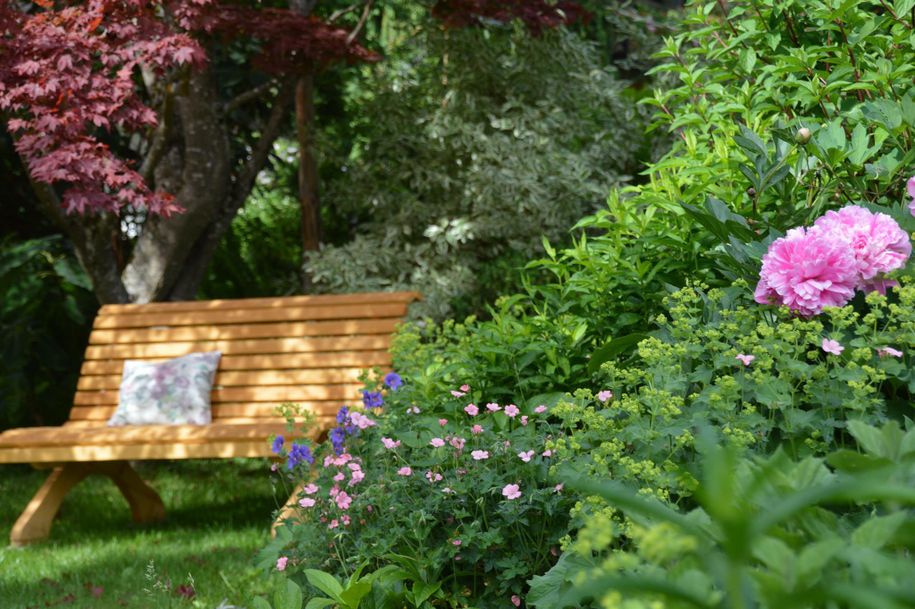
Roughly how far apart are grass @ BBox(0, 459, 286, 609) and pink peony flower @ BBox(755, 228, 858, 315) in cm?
132

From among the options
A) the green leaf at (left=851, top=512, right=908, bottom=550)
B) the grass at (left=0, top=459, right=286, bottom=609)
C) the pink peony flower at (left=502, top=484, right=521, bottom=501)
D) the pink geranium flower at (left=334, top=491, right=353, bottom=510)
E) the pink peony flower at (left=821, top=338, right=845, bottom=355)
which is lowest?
the grass at (left=0, top=459, right=286, bottom=609)

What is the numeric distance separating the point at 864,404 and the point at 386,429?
121cm

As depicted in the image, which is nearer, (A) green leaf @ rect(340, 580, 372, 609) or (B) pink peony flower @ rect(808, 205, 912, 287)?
(B) pink peony flower @ rect(808, 205, 912, 287)

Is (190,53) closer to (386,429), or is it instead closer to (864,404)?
(386,429)

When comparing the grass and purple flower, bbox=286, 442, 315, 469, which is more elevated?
purple flower, bbox=286, 442, 315, 469

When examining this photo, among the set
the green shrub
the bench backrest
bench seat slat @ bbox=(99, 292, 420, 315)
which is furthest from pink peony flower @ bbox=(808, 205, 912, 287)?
bench seat slat @ bbox=(99, 292, 420, 315)

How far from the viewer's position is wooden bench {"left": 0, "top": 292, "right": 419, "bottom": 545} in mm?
4133

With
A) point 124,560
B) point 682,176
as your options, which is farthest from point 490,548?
point 124,560

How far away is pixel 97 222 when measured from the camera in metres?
5.60

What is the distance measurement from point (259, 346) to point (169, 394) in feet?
1.54

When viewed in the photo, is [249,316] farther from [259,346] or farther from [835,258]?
[835,258]

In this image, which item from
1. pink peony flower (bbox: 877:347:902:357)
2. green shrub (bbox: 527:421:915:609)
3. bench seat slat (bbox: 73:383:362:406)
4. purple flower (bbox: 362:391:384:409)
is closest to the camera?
green shrub (bbox: 527:421:915:609)

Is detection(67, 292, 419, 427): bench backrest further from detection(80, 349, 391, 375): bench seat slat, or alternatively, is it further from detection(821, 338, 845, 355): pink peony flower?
detection(821, 338, 845, 355): pink peony flower

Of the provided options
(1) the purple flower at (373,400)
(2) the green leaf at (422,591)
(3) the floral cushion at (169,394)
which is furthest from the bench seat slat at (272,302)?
(2) the green leaf at (422,591)
